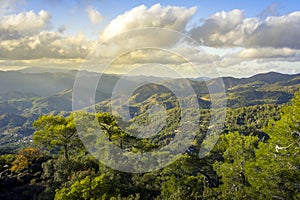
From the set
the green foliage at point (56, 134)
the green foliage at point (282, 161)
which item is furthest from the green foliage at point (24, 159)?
the green foliage at point (282, 161)

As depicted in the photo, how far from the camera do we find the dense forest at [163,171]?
655 inches

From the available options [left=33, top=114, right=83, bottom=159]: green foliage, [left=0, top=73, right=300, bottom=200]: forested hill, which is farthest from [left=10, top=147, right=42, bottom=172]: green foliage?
[left=33, top=114, right=83, bottom=159]: green foliage

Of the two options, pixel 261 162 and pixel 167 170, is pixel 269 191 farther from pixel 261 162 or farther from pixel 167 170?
pixel 167 170

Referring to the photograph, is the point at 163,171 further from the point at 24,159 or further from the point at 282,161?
the point at 24,159

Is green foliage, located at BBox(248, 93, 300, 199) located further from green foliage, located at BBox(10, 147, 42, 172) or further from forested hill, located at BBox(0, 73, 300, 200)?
green foliage, located at BBox(10, 147, 42, 172)

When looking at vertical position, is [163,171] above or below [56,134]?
below

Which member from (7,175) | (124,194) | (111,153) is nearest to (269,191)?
(124,194)

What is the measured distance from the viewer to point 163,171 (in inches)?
1013

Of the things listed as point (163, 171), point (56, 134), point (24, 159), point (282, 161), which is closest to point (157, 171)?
point (163, 171)

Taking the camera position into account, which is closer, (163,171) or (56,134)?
(163,171)

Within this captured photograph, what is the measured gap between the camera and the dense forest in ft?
54.5

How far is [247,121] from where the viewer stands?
626ft

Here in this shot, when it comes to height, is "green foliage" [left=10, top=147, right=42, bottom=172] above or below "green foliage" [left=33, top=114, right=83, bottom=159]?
below

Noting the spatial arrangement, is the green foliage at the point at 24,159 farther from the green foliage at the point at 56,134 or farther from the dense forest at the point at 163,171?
the green foliage at the point at 56,134
